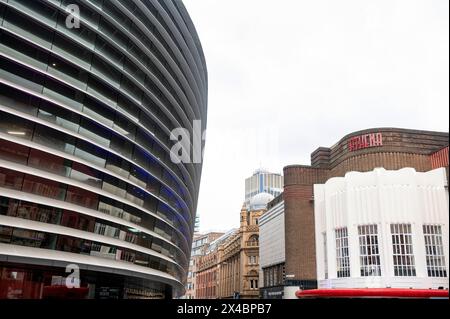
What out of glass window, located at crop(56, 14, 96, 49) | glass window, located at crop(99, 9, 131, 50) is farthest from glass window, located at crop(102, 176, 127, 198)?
glass window, located at crop(99, 9, 131, 50)

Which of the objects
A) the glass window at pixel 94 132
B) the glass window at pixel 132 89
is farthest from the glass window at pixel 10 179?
the glass window at pixel 132 89

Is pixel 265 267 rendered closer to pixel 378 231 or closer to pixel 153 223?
pixel 378 231

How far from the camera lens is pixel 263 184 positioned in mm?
94375

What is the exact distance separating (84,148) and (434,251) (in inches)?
1417

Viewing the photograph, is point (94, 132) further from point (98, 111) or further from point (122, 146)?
point (122, 146)

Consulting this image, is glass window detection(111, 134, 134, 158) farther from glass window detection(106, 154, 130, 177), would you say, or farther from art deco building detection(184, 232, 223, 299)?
art deco building detection(184, 232, 223, 299)

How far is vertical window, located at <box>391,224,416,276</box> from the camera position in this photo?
42781 mm

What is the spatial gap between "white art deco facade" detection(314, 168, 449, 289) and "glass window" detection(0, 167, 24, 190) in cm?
3484

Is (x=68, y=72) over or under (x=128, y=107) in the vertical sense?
under

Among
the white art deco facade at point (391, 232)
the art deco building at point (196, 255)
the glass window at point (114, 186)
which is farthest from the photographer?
the art deco building at point (196, 255)

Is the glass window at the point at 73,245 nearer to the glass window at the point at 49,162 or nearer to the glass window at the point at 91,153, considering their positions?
the glass window at the point at 49,162

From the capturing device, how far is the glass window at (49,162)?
22.4 m

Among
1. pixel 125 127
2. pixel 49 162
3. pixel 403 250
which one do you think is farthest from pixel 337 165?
pixel 49 162

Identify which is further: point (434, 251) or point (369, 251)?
point (369, 251)
